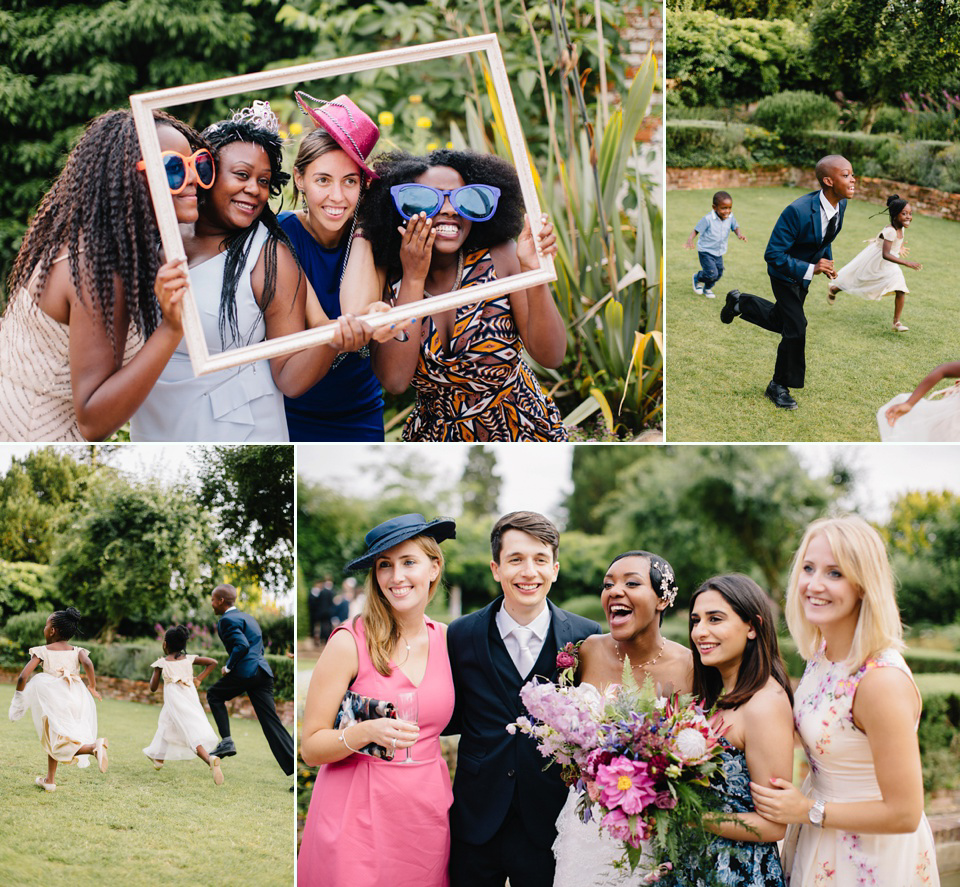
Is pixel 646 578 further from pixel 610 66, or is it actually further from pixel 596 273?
pixel 610 66

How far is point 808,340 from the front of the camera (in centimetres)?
363

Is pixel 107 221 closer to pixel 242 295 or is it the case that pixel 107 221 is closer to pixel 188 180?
pixel 188 180

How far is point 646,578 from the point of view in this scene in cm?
298

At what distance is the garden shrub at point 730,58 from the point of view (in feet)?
11.8

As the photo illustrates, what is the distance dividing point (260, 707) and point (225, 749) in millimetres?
188

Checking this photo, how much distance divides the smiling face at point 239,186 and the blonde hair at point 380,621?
3.90 feet

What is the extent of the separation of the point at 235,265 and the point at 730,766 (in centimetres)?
217

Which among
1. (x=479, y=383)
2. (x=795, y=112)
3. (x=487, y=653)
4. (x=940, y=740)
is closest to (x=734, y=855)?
(x=487, y=653)

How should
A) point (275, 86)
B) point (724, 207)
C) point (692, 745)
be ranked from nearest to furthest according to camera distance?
point (692, 745) < point (275, 86) < point (724, 207)

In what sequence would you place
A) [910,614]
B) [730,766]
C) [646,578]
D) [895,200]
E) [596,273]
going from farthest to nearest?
[910,614] < [596,273] < [895,200] < [646,578] < [730,766]

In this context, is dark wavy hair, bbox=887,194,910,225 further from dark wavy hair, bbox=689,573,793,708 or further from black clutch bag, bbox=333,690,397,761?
black clutch bag, bbox=333,690,397,761

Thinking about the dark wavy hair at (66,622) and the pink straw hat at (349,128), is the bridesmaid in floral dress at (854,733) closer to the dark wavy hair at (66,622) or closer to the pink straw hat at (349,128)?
the pink straw hat at (349,128)

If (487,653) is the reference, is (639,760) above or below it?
below

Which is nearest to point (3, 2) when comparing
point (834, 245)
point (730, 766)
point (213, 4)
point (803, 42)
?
point (213, 4)
